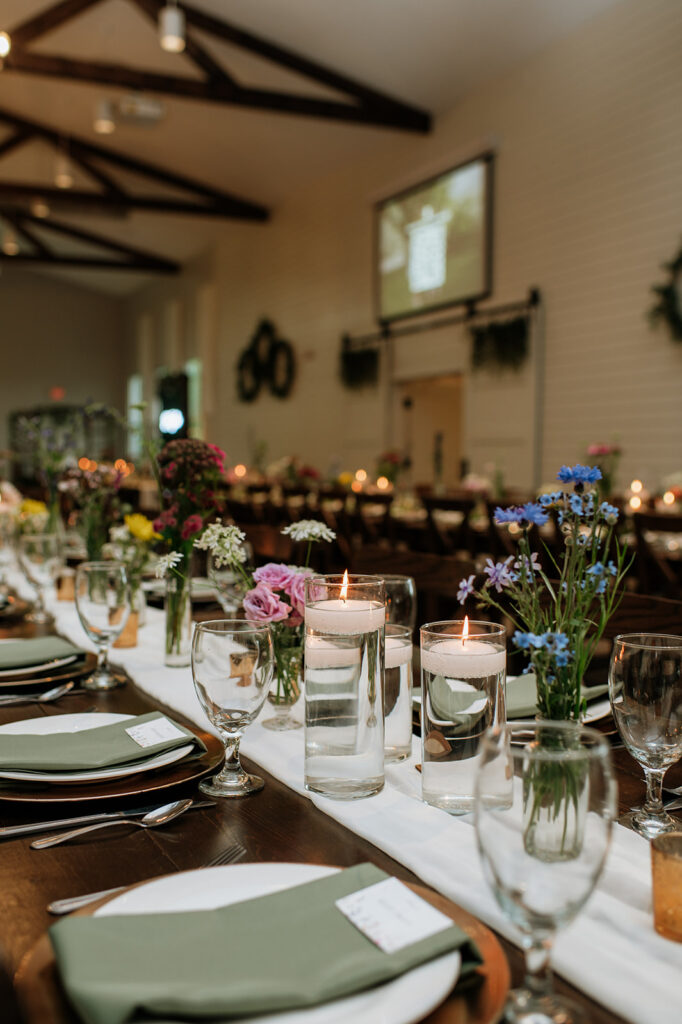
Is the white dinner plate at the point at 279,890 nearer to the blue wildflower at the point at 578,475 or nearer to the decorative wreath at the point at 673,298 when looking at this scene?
Result: the blue wildflower at the point at 578,475

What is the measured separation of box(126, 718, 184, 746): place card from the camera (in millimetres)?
1080

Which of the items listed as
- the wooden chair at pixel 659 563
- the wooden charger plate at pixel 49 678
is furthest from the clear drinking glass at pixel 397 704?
the wooden chair at pixel 659 563

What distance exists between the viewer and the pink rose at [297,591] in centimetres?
124

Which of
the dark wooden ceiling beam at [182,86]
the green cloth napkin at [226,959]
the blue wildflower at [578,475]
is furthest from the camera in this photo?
the dark wooden ceiling beam at [182,86]

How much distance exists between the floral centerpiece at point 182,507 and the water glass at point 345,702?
1.96 ft

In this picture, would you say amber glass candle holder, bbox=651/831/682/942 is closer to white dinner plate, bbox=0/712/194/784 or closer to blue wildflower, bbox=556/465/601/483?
blue wildflower, bbox=556/465/601/483

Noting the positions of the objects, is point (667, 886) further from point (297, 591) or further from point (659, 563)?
point (659, 563)

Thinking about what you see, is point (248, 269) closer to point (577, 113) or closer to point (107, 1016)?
point (577, 113)

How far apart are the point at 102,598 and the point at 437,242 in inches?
305

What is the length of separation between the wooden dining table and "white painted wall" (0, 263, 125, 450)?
59.4 ft

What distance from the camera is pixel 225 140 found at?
414 inches

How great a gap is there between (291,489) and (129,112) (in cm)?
390

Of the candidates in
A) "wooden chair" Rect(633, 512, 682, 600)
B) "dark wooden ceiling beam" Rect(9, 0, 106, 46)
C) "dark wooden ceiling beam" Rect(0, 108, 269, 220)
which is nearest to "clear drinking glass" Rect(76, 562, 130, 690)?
"wooden chair" Rect(633, 512, 682, 600)

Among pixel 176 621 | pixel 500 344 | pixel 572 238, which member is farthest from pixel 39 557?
pixel 500 344
